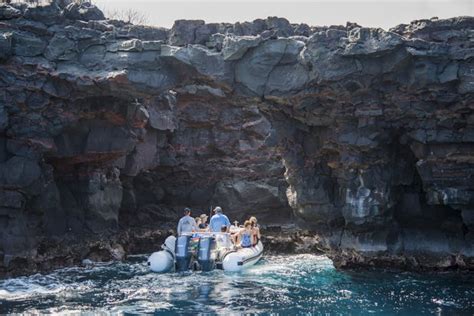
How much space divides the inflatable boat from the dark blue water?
41 cm

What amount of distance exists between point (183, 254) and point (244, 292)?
358cm

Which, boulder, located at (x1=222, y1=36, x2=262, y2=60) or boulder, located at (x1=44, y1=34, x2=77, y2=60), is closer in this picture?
boulder, located at (x1=222, y1=36, x2=262, y2=60)

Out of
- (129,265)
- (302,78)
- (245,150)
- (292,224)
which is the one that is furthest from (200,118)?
(302,78)

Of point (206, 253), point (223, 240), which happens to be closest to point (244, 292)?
point (206, 253)

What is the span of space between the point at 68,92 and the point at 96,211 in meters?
8.23

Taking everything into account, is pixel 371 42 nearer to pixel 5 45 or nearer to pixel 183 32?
pixel 183 32

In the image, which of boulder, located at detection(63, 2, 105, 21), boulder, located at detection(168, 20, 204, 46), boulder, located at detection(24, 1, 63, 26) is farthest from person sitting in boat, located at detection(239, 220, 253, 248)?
boulder, located at detection(24, 1, 63, 26)

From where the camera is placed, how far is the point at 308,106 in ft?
79.0

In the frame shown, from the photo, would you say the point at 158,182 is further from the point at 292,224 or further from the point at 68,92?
the point at 68,92

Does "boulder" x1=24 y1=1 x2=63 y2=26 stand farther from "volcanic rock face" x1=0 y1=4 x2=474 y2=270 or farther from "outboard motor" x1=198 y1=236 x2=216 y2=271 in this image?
"outboard motor" x1=198 y1=236 x2=216 y2=271

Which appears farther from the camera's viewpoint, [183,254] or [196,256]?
[196,256]

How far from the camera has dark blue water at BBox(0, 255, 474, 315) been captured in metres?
19.0

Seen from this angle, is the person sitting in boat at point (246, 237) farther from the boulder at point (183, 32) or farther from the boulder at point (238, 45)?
the boulder at point (183, 32)

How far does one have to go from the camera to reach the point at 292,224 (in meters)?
39.2
